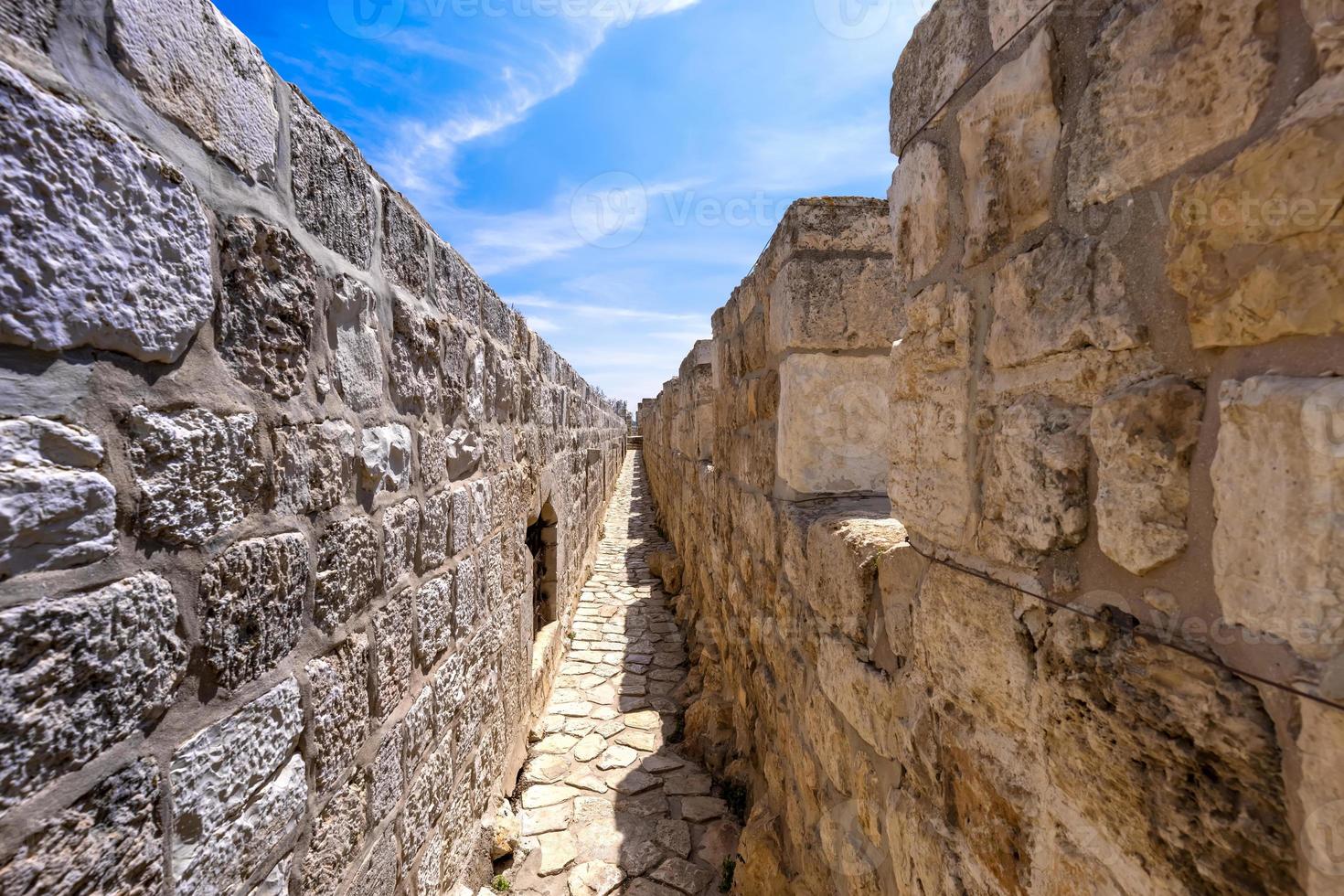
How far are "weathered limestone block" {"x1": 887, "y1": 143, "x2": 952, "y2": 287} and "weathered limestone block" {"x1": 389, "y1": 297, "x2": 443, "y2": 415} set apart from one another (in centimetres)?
137

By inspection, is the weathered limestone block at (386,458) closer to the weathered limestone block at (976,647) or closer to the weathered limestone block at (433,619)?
the weathered limestone block at (433,619)

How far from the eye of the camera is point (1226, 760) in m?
0.67

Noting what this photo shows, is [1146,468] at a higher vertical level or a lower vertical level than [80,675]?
higher

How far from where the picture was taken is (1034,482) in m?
0.95

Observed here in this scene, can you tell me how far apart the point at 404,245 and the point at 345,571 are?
3.31 ft

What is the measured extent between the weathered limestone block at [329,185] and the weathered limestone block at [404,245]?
0.35 feet

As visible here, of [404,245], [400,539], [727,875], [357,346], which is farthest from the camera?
[727,875]

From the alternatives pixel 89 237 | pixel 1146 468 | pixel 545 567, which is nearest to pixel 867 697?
pixel 1146 468

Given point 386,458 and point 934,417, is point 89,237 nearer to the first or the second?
point 386,458

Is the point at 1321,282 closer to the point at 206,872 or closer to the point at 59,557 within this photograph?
the point at 59,557

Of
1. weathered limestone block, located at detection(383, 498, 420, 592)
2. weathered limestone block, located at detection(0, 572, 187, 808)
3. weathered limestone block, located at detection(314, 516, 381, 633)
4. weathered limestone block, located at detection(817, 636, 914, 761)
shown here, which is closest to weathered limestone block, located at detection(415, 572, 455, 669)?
weathered limestone block, located at detection(383, 498, 420, 592)

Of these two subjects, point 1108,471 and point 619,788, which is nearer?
point 1108,471

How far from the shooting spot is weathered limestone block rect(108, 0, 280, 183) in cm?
84

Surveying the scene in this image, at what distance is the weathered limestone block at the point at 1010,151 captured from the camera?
93 cm
